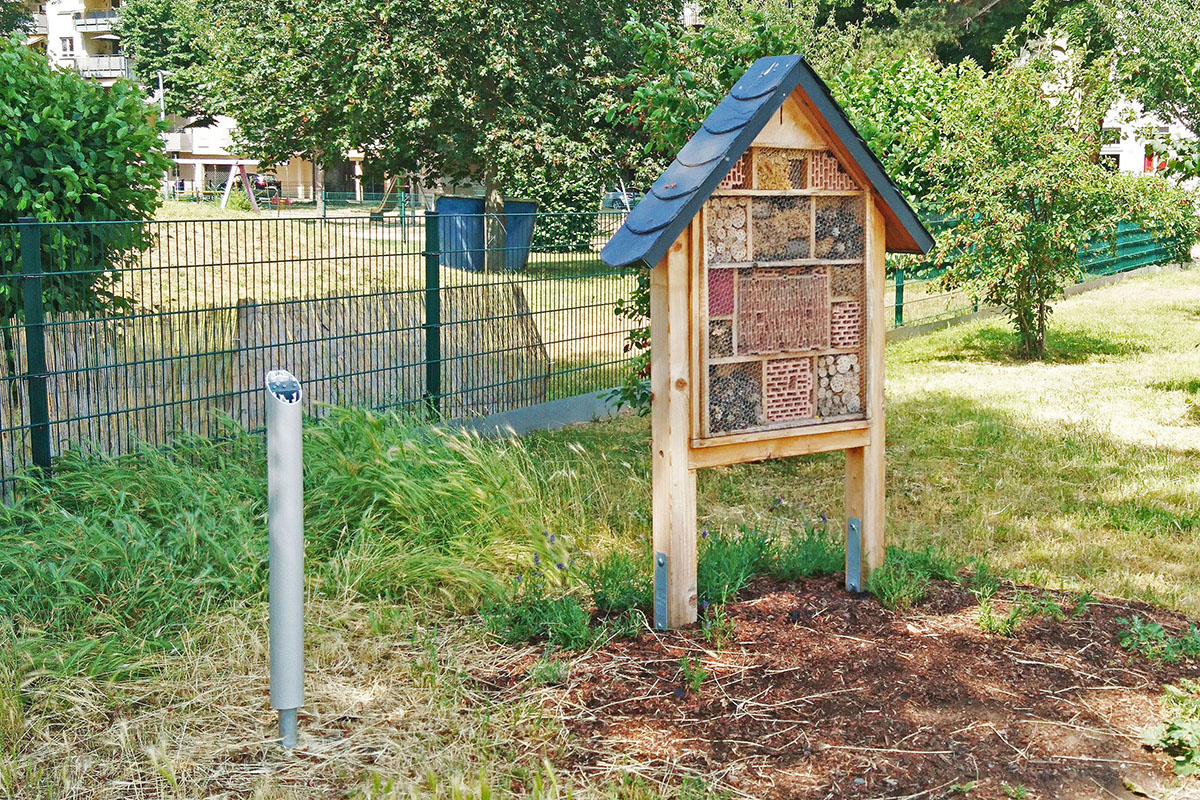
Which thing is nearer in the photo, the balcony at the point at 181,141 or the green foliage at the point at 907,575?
the green foliage at the point at 907,575

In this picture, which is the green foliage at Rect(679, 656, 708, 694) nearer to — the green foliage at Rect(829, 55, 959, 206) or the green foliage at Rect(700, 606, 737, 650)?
the green foliage at Rect(700, 606, 737, 650)

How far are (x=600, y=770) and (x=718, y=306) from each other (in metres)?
1.85

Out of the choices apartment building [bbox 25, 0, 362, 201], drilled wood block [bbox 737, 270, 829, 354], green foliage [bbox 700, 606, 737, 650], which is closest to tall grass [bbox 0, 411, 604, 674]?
green foliage [bbox 700, 606, 737, 650]

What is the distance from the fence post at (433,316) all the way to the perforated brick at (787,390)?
3381 mm

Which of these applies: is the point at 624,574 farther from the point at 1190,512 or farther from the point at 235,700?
the point at 1190,512

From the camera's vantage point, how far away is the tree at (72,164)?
641cm

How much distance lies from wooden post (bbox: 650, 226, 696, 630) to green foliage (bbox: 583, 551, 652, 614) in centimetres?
22

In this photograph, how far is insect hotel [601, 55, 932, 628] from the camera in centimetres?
442

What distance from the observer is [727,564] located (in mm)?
4957

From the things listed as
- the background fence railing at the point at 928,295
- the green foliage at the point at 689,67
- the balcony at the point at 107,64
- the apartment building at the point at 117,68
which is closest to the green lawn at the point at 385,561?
the green foliage at the point at 689,67

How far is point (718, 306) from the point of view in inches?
178

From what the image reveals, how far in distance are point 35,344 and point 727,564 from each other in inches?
138

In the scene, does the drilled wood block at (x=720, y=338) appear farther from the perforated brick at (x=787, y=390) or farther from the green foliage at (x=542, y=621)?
the green foliage at (x=542, y=621)

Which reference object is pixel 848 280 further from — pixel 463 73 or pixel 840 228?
pixel 463 73
